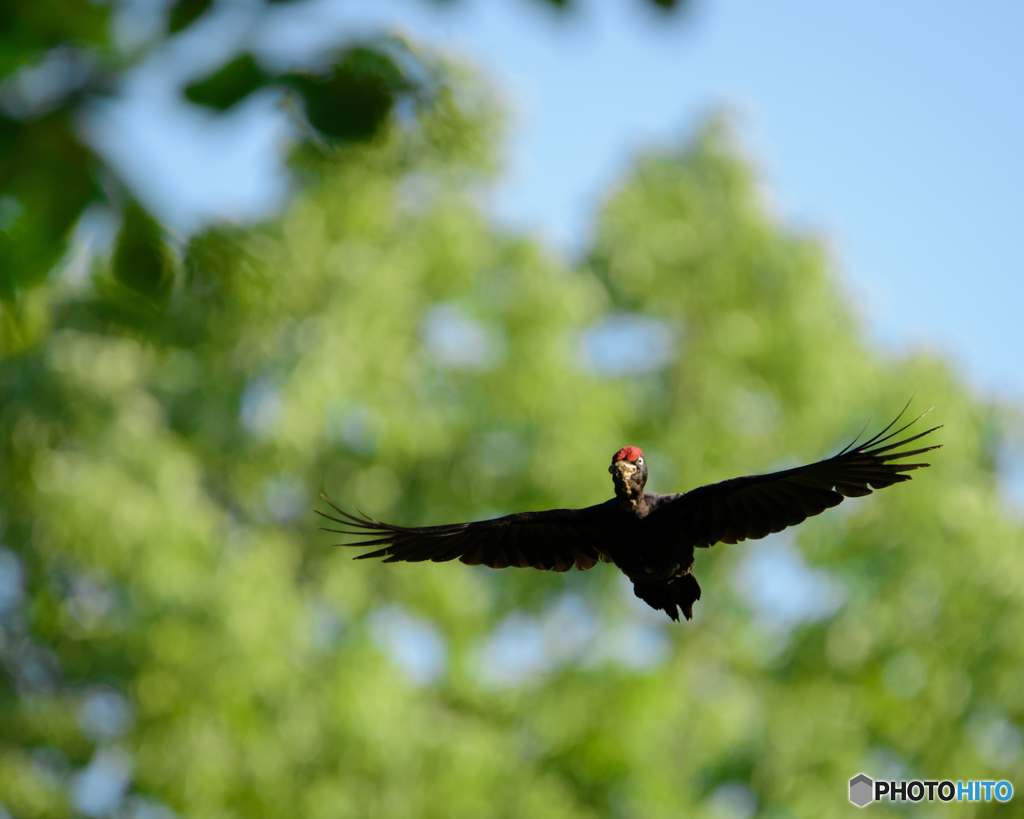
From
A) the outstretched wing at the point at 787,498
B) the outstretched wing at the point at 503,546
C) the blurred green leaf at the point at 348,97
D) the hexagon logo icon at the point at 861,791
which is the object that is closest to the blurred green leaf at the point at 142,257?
the blurred green leaf at the point at 348,97

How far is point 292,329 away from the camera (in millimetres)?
10703

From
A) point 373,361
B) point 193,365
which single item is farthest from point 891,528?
point 193,365

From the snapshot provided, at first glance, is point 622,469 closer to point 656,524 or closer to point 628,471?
point 628,471

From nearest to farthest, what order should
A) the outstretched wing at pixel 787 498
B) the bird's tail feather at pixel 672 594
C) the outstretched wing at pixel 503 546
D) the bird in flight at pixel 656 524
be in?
the bird in flight at pixel 656 524 → the bird's tail feather at pixel 672 594 → the outstretched wing at pixel 787 498 → the outstretched wing at pixel 503 546

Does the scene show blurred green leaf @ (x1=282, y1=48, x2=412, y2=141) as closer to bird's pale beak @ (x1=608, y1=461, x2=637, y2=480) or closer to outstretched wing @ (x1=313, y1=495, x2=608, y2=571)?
bird's pale beak @ (x1=608, y1=461, x2=637, y2=480)

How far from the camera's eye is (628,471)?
5.02 ft

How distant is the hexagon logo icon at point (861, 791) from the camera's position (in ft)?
28.7

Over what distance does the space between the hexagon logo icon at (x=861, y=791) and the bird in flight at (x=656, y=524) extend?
7382 millimetres

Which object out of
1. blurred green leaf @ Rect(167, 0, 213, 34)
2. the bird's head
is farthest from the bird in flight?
blurred green leaf @ Rect(167, 0, 213, 34)

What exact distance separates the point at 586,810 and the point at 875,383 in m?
5.32

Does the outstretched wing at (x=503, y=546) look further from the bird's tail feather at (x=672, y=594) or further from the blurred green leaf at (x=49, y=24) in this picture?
the blurred green leaf at (x=49, y=24)

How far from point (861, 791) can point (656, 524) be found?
8144 millimetres

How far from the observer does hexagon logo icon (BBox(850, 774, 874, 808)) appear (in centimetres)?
875

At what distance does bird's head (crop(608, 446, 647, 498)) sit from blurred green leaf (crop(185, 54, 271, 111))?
0.83m
